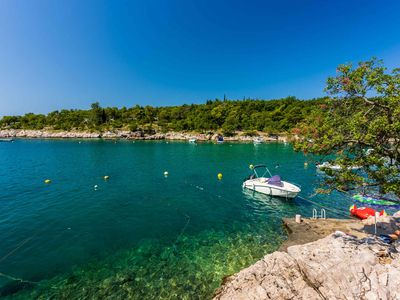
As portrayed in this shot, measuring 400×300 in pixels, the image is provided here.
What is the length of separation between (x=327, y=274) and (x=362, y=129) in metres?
6.76

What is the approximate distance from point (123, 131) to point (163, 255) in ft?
401

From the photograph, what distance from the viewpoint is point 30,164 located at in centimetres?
4653

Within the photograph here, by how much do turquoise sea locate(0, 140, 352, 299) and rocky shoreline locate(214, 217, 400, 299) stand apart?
301 cm

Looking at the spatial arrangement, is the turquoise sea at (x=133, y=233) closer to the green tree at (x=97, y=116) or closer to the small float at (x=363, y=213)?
the small float at (x=363, y=213)

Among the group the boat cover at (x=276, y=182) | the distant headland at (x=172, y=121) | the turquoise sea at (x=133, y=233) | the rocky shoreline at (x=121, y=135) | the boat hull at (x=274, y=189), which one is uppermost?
the distant headland at (x=172, y=121)

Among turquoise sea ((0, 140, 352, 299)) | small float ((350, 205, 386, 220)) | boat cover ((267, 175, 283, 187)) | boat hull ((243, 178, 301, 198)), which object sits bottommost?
turquoise sea ((0, 140, 352, 299))

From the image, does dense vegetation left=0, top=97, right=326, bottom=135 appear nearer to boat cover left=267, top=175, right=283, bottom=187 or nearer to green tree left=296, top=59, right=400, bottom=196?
boat cover left=267, top=175, right=283, bottom=187

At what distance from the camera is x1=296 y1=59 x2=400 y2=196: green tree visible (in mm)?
9000

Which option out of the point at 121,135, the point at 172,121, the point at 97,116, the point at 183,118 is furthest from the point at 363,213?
the point at 97,116

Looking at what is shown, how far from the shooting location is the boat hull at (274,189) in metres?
24.7

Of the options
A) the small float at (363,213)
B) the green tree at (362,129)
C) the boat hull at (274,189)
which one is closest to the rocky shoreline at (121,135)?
the boat hull at (274,189)

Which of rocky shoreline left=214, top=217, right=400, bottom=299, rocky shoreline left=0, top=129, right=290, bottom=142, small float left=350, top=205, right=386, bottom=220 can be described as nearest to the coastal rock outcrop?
rocky shoreline left=214, top=217, right=400, bottom=299

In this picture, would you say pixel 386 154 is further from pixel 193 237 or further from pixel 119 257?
pixel 119 257

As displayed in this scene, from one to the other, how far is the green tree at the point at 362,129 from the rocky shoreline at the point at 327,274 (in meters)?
2.92
